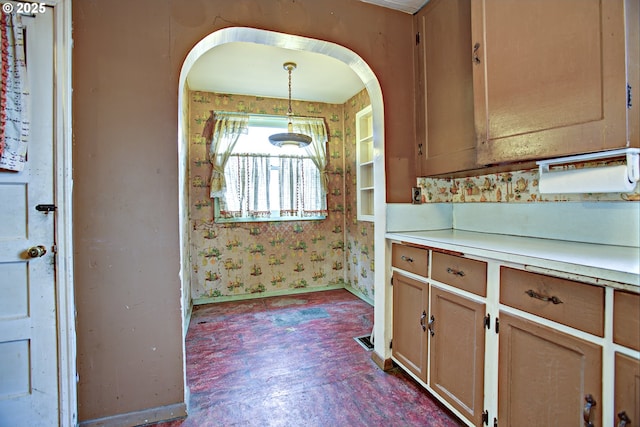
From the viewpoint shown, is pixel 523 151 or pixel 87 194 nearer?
pixel 523 151

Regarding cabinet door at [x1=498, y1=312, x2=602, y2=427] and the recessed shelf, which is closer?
cabinet door at [x1=498, y1=312, x2=602, y2=427]

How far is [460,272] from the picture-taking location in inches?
60.1

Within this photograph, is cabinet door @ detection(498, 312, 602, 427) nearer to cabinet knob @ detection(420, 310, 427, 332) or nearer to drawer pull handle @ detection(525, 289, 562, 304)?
drawer pull handle @ detection(525, 289, 562, 304)

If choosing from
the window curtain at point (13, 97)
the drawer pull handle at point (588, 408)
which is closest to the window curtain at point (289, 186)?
the window curtain at point (13, 97)

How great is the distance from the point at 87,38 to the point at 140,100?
36cm

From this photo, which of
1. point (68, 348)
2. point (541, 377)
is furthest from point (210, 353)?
point (541, 377)

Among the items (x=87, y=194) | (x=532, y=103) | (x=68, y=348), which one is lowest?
(x=68, y=348)

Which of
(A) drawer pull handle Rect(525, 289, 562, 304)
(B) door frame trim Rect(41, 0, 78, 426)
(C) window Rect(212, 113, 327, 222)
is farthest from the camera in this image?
(C) window Rect(212, 113, 327, 222)

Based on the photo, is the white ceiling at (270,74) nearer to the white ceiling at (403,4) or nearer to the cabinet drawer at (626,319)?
Result: the white ceiling at (403,4)

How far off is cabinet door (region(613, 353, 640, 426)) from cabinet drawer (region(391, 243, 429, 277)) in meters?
0.90

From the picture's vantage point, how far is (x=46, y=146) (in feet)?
4.68

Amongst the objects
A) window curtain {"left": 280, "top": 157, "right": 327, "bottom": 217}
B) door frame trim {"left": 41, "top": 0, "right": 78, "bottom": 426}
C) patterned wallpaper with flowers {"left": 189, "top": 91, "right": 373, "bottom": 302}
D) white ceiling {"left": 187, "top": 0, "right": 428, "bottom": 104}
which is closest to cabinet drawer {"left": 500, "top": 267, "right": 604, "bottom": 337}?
white ceiling {"left": 187, "top": 0, "right": 428, "bottom": 104}

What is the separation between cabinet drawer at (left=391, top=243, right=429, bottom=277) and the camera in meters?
1.78

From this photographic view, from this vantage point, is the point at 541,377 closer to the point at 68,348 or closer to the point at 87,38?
the point at 68,348
